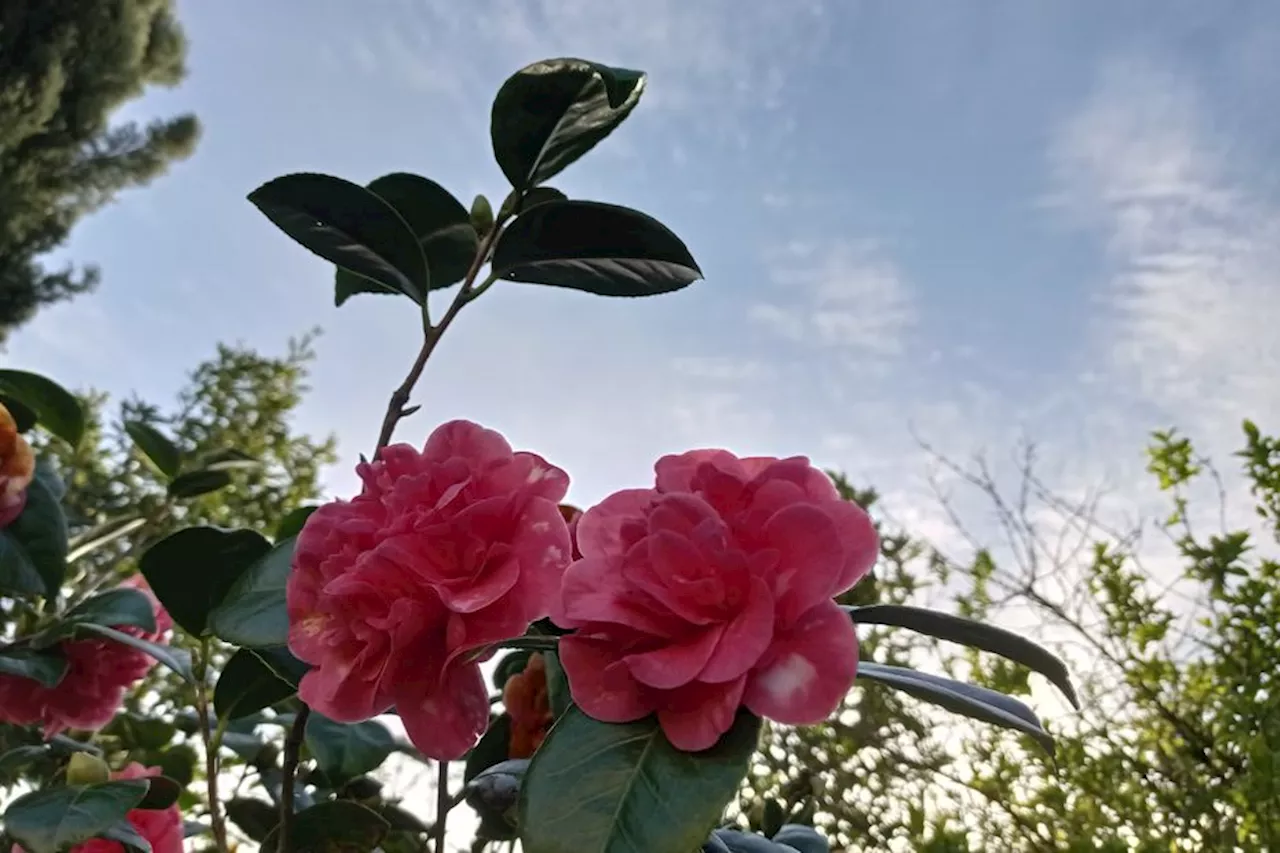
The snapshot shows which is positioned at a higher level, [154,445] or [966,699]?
[154,445]

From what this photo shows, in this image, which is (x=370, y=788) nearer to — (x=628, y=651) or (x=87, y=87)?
(x=628, y=651)

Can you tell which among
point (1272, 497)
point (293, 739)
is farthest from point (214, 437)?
point (1272, 497)

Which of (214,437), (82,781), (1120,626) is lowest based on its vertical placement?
(82,781)

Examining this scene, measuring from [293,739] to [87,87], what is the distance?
34.2 ft

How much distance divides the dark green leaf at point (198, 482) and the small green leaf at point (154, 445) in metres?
0.02

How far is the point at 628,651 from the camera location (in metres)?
0.45

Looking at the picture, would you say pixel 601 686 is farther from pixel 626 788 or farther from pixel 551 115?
pixel 551 115

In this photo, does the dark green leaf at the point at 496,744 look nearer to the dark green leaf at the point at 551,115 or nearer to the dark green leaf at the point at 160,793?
the dark green leaf at the point at 160,793

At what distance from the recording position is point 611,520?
483 mm

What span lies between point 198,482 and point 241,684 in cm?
65

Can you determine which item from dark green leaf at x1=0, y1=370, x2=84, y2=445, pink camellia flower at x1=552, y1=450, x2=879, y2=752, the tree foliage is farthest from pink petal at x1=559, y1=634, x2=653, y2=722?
the tree foliage

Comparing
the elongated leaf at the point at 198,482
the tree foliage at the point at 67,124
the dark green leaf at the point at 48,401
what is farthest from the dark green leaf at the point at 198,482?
the tree foliage at the point at 67,124

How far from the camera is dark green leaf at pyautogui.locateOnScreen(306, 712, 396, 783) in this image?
2.69ft

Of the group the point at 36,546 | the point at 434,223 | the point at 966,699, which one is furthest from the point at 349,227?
the point at 36,546
